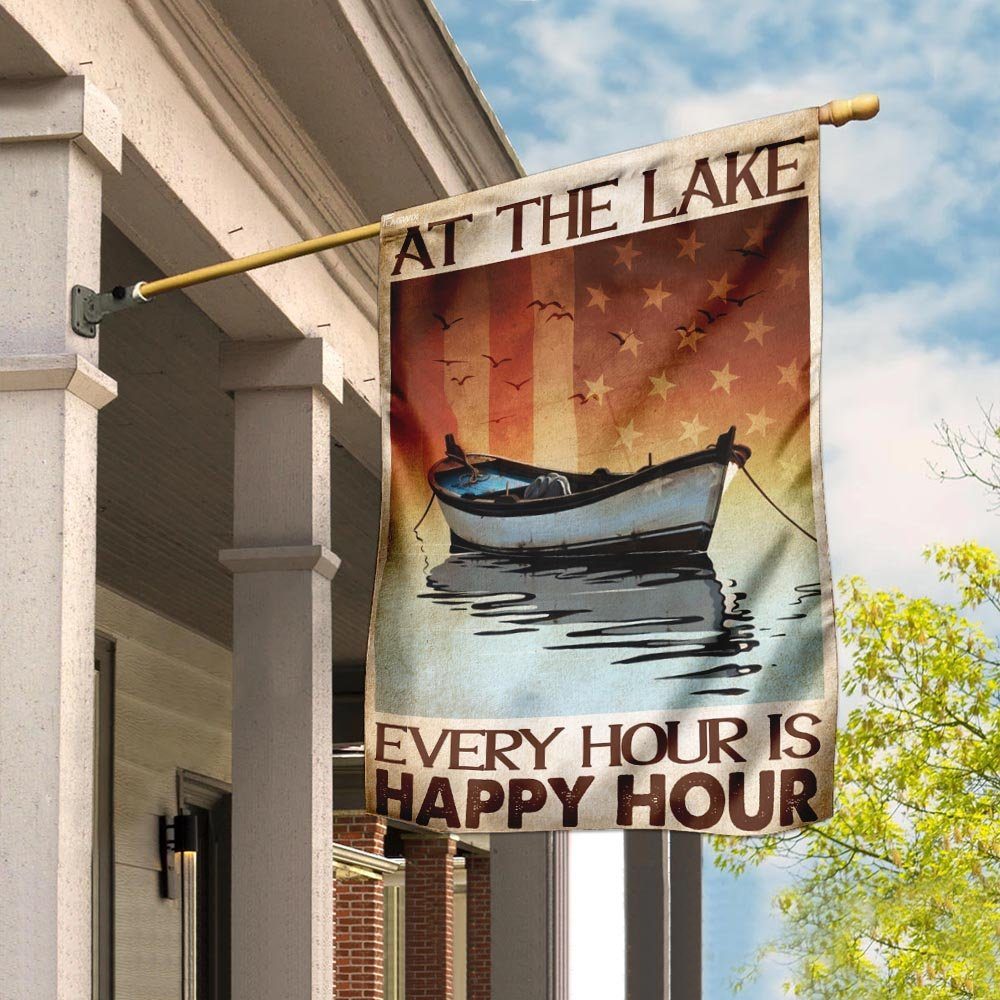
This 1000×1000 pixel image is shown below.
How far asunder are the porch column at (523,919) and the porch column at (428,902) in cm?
667

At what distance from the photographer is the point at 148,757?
1330 cm

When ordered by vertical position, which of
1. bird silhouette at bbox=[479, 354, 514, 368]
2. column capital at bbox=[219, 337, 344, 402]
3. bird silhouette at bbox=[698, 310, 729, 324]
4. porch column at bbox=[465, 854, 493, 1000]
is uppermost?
column capital at bbox=[219, 337, 344, 402]

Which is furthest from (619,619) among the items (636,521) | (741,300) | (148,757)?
(148,757)

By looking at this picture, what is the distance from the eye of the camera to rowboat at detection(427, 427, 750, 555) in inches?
200

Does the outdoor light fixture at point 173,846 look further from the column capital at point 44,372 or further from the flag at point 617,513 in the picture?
the column capital at point 44,372

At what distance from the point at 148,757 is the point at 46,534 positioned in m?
8.93

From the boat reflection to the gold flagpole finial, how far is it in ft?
4.01

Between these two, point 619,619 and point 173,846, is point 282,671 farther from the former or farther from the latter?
point 173,846

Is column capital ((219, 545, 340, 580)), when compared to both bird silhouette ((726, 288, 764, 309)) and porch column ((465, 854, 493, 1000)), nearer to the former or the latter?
bird silhouette ((726, 288, 764, 309))

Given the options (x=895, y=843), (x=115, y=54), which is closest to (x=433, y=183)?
(x=115, y=54)

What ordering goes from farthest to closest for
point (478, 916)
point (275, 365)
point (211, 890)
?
point (478, 916) < point (211, 890) < point (275, 365)

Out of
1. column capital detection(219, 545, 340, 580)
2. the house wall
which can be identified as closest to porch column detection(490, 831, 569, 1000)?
the house wall

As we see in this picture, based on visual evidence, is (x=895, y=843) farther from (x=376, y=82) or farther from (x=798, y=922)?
(x=376, y=82)

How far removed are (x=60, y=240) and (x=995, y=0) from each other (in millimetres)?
168780
